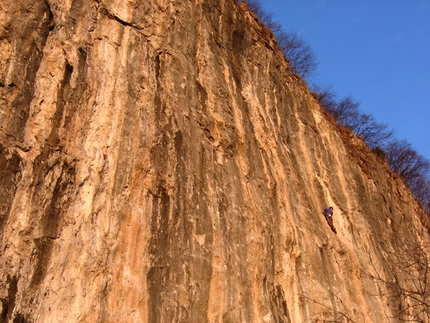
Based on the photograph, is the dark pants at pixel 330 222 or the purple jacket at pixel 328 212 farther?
the purple jacket at pixel 328 212

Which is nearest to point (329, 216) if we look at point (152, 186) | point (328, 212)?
point (328, 212)

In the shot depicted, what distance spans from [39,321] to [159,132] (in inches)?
140

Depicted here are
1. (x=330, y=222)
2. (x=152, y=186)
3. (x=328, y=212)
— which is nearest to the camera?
(x=152, y=186)

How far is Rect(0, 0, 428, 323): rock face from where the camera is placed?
6.52 metres

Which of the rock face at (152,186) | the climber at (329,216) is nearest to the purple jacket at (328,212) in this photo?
the climber at (329,216)

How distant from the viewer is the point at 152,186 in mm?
7633

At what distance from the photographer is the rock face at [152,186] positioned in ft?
21.4

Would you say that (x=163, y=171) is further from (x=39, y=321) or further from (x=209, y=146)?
(x=39, y=321)

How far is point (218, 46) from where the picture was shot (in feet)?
38.7

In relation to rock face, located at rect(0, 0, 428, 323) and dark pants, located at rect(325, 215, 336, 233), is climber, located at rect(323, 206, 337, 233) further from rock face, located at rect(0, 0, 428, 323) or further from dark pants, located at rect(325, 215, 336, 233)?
rock face, located at rect(0, 0, 428, 323)

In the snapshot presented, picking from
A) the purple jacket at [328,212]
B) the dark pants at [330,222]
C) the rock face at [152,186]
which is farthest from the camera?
the purple jacket at [328,212]

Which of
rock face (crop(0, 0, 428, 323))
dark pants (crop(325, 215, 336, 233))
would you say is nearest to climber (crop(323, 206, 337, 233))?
dark pants (crop(325, 215, 336, 233))

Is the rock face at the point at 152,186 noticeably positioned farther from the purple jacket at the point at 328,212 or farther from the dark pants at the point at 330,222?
the purple jacket at the point at 328,212

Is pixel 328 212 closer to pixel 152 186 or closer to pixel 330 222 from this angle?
pixel 330 222
